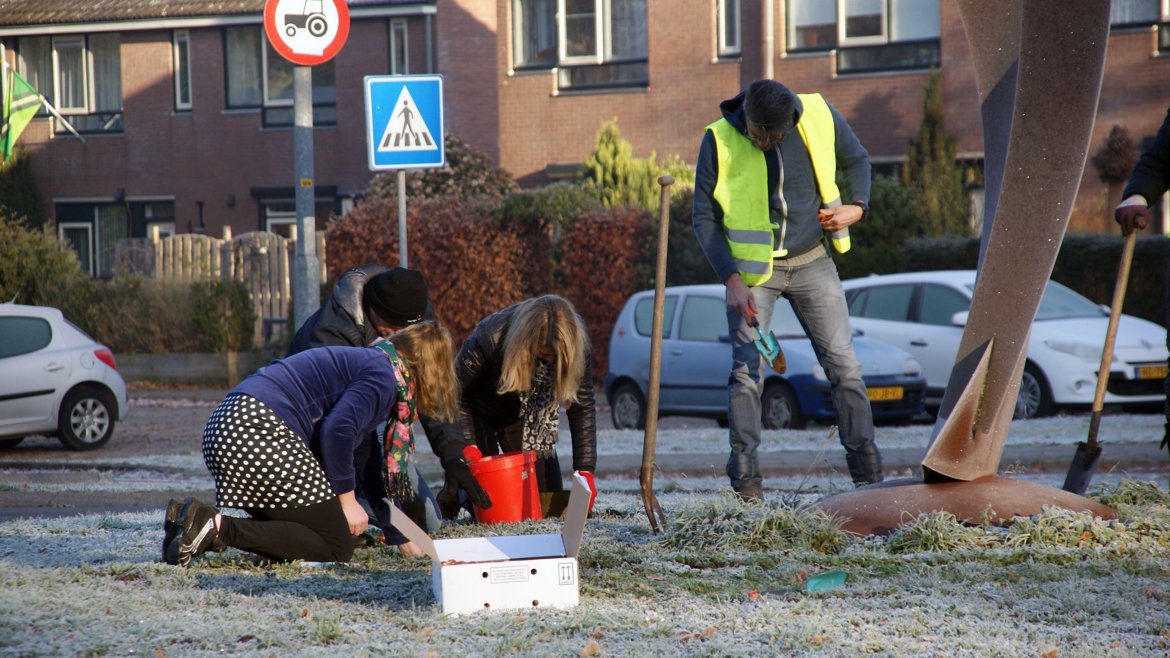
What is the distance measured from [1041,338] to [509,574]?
9.89m

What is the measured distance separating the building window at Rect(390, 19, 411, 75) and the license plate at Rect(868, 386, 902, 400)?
16623mm

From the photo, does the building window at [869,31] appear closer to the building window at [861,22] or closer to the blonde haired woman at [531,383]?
the building window at [861,22]

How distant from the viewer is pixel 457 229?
60.4ft

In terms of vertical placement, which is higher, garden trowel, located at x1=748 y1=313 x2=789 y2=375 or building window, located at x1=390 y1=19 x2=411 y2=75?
building window, located at x1=390 y1=19 x2=411 y2=75

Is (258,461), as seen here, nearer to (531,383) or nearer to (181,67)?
(531,383)

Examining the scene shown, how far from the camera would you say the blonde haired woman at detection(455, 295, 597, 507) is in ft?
20.6

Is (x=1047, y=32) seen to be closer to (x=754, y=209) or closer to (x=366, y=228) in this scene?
(x=754, y=209)

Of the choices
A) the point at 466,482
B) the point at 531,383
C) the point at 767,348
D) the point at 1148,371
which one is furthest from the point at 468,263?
the point at 466,482

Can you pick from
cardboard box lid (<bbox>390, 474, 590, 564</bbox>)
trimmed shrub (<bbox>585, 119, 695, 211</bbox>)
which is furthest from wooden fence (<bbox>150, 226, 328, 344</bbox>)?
cardboard box lid (<bbox>390, 474, 590, 564</bbox>)

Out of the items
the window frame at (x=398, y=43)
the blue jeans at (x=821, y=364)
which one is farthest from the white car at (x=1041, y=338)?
the window frame at (x=398, y=43)

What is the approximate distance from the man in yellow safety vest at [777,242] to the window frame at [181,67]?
24.4m

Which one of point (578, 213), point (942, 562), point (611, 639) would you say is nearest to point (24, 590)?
point (611, 639)

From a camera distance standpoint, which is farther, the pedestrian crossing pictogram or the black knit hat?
the pedestrian crossing pictogram

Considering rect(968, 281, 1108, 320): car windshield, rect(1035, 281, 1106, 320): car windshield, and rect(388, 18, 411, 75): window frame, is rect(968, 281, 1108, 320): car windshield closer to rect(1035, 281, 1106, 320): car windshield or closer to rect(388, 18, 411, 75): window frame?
rect(1035, 281, 1106, 320): car windshield
